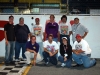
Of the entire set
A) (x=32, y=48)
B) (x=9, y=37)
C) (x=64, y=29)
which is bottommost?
(x=32, y=48)

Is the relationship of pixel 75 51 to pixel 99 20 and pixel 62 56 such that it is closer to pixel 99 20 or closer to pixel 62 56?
pixel 62 56

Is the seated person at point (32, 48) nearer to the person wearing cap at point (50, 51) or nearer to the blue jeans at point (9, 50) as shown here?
the person wearing cap at point (50, 51)

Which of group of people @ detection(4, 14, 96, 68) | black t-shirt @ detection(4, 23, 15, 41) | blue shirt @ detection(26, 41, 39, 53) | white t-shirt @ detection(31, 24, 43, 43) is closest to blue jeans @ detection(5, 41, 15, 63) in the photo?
group of people @ detection(4, 14, 96, 68)

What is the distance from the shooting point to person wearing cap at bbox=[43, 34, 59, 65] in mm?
7180

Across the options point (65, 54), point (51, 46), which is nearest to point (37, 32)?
point (51, 46)

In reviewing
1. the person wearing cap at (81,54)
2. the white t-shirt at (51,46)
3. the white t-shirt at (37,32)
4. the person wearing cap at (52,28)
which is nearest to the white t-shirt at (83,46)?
the person wearing cap at (81,54)

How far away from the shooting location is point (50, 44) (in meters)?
7.36

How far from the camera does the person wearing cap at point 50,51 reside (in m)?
7.18

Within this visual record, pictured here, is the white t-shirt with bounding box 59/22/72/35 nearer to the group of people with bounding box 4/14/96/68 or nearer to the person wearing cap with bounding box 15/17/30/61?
the group of people with bounding box 4/14/96/68

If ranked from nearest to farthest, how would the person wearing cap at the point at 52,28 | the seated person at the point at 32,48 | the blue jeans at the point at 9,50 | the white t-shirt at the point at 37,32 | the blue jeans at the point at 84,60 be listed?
the blue jeans at the point at 84,60, the seated person at the point at 32,48, the blue jeans at the point at 9,50, the person wearing cap at the point at 52,28, the white t-shirt at the point at 37,32

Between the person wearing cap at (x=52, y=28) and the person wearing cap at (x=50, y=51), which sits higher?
the person wearing cap at (x=52, y=28)

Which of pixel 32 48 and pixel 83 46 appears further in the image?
pixel 32 48

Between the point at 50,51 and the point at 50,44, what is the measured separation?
0.88ft

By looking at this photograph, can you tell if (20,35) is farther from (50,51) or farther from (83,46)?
(83,46)
